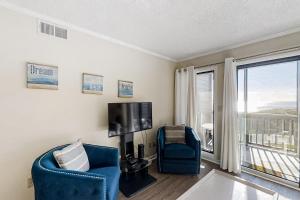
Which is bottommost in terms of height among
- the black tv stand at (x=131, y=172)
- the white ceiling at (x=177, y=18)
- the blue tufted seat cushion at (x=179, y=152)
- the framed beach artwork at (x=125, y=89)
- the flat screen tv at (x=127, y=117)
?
the black tv stand at (x=131, y=172)

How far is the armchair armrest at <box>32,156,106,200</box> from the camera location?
4.20ft

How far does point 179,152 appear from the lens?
2561mm

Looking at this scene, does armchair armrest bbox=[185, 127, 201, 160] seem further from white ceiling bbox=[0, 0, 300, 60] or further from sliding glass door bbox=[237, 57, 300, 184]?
white ceiling bbox=[0, 0, 300, 60]

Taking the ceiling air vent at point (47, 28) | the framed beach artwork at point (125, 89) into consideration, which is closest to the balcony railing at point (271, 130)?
the framed beach artwork at point (125, 89)

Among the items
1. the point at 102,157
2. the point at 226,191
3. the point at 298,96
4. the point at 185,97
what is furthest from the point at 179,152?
the point at 298,96

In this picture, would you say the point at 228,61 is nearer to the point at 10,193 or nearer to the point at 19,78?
the point at 19,78

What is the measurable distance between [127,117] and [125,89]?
1.90 feet

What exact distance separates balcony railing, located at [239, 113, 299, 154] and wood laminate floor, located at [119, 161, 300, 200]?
64 centimetres

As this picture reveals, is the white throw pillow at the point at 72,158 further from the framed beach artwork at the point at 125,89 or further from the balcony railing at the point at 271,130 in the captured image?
the balcony railing at the point at 271,130

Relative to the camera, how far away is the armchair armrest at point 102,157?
6.38 ft

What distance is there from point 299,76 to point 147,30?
8.07 feet

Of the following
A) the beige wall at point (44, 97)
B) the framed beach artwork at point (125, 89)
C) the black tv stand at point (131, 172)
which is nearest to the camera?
the beige wall at point (44, 97)

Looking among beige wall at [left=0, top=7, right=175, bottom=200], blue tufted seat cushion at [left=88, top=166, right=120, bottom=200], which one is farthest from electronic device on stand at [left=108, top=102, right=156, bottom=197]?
blue tufted seat cushion at [left=88, top=166, right=120, bottom=200]

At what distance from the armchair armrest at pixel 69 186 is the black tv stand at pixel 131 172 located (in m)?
0.95
